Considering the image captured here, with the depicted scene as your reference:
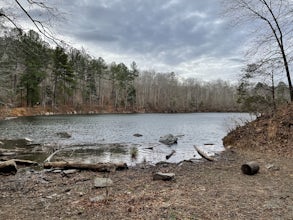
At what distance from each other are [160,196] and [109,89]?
7261 cm

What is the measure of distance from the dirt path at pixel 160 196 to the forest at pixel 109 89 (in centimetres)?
314

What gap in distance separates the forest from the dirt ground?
316cm

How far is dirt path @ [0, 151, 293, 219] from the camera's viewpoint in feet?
16.5

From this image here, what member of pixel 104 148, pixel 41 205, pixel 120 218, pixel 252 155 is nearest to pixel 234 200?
pixel 120 218

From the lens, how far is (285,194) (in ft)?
19.5

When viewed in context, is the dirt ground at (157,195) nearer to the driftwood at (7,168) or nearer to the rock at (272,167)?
the rock at (272,167)

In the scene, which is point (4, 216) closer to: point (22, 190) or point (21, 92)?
point (22, 190)

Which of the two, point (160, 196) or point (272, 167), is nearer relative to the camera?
point (160, 196)

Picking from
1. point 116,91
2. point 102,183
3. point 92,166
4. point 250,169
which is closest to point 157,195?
point 102,183

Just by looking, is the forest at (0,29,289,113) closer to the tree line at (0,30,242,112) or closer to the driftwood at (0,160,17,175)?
the tree line at (0,30,242,112)

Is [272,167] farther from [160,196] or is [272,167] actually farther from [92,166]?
[92,166]

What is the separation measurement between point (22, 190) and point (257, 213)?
607cm

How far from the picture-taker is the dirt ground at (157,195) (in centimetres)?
505

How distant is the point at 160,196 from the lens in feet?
19.9
